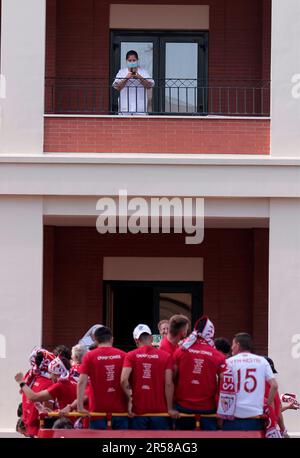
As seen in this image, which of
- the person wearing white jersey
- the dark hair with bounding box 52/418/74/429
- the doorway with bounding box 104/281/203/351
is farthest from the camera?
the doorway with bounding box 104/281/203/351

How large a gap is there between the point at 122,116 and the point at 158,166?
1046 mm

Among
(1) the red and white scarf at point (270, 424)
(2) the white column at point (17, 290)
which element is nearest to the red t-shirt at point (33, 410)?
(1) the red and white scarf at point (270, 424)

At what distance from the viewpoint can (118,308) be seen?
24.0 meters

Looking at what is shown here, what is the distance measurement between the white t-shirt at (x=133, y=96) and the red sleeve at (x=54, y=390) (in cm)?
749

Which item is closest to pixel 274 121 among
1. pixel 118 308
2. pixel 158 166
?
pixel 158 166

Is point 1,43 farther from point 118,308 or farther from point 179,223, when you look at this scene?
point 118,308

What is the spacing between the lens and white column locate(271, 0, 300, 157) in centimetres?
1992

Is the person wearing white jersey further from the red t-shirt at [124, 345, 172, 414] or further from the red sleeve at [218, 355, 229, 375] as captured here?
the red t-shirt at [124, 345, 172, 414]

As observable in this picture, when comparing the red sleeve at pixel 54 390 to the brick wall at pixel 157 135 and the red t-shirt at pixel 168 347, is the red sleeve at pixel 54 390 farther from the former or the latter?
the brick wall at pixel 157 135

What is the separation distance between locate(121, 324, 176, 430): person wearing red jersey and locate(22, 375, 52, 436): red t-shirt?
1550 millimetres

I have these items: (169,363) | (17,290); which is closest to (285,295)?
(17,290)

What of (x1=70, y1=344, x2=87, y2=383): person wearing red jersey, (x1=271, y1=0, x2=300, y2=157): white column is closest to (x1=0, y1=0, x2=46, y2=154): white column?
(x1=271, y1=0, x2=300, y2=157): white column

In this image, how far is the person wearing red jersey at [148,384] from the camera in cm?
1344

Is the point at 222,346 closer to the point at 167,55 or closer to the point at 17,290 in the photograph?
the point at 17,290
